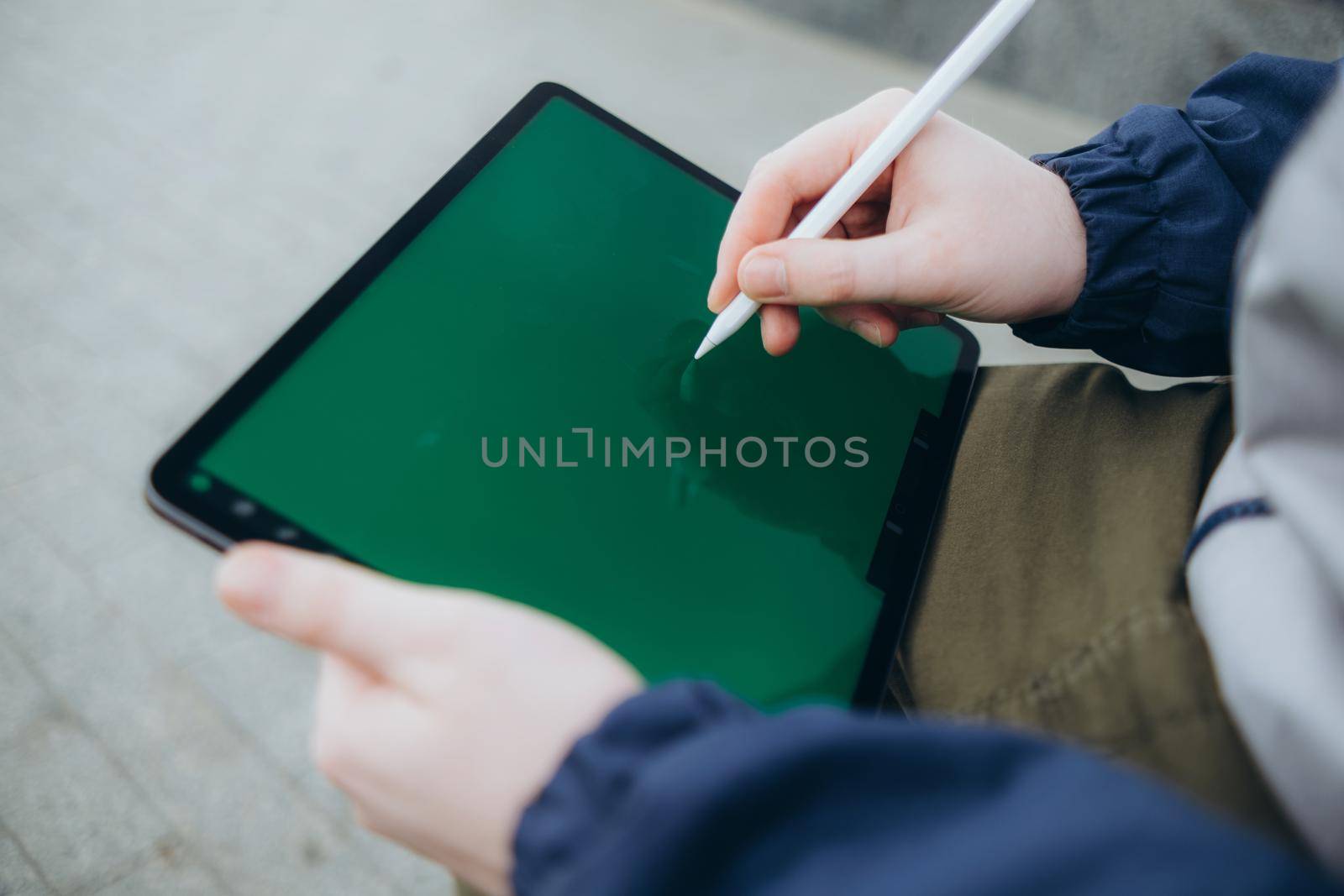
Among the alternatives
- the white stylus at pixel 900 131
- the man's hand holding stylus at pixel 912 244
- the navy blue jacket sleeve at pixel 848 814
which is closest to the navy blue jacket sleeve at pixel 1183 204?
the man's hand holding stylus at pixel 912 244

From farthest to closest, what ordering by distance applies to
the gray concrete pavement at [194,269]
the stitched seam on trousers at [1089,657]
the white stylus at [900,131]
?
1. the gray concrete pavement at [194,269]
2. the white stylus at [900,131]
3. the stitched seam on trousers at [1089,657]

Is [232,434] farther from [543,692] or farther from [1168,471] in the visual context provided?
[1168,471]

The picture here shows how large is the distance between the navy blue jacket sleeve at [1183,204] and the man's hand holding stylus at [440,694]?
0.40 meters

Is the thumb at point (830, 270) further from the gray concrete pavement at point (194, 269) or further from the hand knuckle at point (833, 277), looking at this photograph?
the gray concrete pavement at point (194, 269)

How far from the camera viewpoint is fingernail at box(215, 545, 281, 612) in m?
0.26

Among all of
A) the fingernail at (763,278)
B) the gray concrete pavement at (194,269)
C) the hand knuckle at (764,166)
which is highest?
the hand knuckle at (764,166)

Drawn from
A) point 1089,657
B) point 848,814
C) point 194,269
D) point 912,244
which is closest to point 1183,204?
point 912,244

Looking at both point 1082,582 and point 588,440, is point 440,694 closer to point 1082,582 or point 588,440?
point 588,440

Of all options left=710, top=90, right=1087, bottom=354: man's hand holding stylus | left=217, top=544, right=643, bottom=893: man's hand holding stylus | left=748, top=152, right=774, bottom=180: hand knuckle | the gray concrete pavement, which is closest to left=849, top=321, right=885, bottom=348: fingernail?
left=710, top=90, right=1087, bottom=354: man's hand holding stylus

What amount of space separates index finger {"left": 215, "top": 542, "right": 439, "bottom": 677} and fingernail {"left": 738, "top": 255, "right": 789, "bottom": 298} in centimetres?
25

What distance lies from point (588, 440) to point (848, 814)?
0.22 meters

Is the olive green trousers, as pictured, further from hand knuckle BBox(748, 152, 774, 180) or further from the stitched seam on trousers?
hand knuckle BBox(748, 152, 774, 180)

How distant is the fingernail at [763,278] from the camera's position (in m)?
0.43

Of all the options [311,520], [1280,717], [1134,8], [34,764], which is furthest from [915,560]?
[1134,8]
